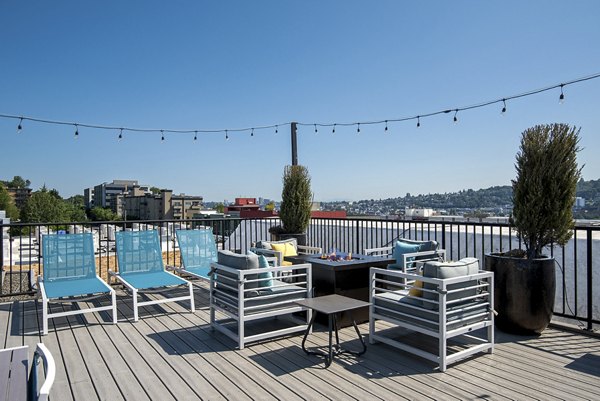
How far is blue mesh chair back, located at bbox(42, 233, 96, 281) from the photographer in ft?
16.8

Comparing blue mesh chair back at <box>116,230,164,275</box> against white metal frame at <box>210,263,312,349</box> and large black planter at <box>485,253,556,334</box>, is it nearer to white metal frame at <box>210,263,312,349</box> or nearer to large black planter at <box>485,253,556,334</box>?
white metal frame at <box>210,263,312,349</box>

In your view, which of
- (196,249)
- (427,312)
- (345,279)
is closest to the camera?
(427,312)

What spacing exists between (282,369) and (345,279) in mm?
1407

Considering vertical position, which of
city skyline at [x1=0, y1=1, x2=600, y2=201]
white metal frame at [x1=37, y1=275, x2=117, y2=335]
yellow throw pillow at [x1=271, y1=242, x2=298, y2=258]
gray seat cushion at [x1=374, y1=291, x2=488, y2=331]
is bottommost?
white metal frame at [x1=37, y1=275, x2=117, y2=335]

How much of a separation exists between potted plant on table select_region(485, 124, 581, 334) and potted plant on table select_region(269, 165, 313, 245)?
344 cm

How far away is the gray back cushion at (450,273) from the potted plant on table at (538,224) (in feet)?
2.38

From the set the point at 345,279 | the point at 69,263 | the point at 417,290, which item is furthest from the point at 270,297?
the point at 69,263

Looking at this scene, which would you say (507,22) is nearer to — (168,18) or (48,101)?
(168,18)

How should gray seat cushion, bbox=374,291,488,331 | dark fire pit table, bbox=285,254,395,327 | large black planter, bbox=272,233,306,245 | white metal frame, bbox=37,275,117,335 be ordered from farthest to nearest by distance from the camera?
large black planter, bbox=272,233,306,245 → dark fire pit table, bbox=285,254,395,327 → white metal frame, bbox=37,275,117,335 → gray seat cushion, bbox=374,291,488,331

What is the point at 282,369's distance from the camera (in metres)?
3.21

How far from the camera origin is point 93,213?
3750 inches

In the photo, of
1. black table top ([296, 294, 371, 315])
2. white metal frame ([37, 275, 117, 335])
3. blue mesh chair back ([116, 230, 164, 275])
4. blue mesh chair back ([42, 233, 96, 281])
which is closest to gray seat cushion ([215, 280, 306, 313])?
black table top ([296, 294, 371, 315])

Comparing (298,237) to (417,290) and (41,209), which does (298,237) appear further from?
(41,209)

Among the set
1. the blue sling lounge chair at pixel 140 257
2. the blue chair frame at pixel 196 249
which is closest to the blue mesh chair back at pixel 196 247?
the blue chair frame at pixel 196 249
